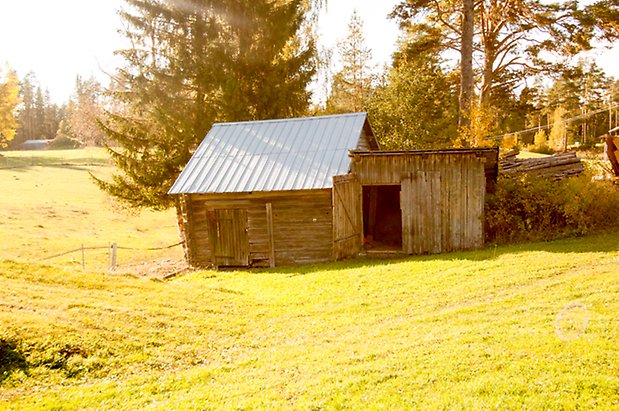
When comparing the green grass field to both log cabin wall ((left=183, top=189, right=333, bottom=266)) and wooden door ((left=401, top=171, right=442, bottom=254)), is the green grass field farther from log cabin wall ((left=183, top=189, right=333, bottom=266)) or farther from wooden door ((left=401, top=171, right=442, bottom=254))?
log cabin wall ((left=183, top=189, right=333, bottom=266))

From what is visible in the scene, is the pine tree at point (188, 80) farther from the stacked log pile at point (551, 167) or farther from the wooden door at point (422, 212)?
the stacked log pile at point (551, 167)

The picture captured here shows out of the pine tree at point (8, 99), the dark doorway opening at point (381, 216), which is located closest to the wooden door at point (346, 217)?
the dark doorway opening at point (381, 216)

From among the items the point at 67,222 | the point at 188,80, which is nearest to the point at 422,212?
the point at 188,80

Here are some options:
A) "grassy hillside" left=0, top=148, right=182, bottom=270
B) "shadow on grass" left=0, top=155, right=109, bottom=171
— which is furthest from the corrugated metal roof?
"shadow on grass" left=0, top=155, right=109, bottom=171

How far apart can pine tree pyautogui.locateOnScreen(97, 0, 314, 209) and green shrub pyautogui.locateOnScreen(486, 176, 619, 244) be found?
663 inches

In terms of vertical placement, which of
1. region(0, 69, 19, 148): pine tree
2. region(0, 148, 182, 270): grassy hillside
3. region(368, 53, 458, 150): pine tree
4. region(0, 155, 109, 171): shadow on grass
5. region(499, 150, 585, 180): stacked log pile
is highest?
region(0, 69, 19, 148): pine tree

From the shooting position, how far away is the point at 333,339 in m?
10.4

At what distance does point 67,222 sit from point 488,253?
29.3m

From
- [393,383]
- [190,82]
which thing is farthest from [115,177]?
[393,383]

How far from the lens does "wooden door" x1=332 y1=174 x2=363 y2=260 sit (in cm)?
1897

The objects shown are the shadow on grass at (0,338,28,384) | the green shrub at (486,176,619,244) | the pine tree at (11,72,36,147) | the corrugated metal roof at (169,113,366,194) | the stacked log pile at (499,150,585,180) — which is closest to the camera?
the shadow on grass at (0,338,28,384)

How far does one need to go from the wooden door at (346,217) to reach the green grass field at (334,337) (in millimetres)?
3001

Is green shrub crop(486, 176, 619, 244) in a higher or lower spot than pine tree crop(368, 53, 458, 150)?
lower

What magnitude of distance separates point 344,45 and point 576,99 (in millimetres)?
45636
